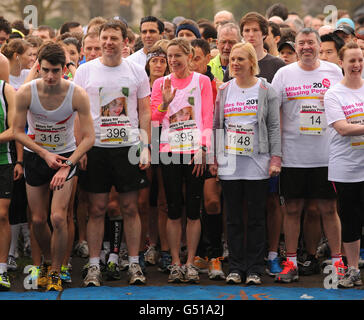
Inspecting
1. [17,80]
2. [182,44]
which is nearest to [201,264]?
[182,44]

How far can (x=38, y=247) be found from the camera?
6.67 m

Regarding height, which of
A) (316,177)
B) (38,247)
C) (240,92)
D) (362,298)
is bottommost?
(362,298)

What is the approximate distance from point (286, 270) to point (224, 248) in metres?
1.13

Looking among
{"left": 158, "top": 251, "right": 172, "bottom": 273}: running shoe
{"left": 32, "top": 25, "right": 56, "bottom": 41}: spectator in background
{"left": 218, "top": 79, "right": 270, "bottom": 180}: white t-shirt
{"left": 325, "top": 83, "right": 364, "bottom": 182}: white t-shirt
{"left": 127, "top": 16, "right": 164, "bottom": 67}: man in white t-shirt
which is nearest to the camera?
{"left": 325, "top": 83, "right": 364, "bottom": 182}: white t-shirt

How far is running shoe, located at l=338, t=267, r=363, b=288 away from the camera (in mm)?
6359

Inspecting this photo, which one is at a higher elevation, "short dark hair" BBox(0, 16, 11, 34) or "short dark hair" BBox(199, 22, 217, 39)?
"short dark hair" BBox(199, 22, 217, 39)

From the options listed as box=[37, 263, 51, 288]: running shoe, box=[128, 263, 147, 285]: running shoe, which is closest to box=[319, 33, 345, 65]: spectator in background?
box=[128, 263, 147, 285]: running shoe

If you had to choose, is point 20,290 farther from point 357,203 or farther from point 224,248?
point 357,203

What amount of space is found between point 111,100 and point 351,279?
8.49ft

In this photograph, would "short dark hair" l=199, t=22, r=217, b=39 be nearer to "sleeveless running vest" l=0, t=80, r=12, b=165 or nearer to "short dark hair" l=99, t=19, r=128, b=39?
"short dark hair" l=99, t=19, r=128, b=39

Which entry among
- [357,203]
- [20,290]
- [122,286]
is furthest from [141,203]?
[357,203]

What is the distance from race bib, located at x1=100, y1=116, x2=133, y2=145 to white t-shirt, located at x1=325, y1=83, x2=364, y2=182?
176 centimetres

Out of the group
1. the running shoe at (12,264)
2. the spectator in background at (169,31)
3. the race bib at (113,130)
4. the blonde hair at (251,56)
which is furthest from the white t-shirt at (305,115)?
the spectator in background at (169,31)
